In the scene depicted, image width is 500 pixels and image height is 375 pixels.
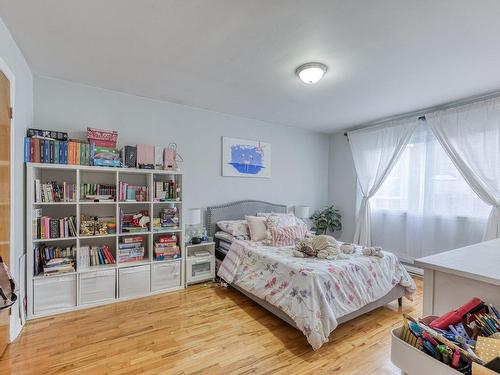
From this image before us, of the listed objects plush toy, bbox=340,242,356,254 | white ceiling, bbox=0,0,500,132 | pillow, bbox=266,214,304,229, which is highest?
white ceiling, bbox=0,0,500,132

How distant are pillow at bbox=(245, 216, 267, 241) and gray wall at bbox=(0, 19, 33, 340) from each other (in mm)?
2408

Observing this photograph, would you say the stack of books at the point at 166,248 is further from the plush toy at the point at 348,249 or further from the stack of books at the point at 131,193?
the plush toy at the point at 348,249

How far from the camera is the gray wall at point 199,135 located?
2.90 meters

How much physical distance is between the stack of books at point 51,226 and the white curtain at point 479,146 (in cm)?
471

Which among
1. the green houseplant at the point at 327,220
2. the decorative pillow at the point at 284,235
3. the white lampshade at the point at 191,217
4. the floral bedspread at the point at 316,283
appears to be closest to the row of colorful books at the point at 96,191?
the white lampshade at the point at 191,217

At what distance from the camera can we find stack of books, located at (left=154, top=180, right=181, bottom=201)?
3.14 metres

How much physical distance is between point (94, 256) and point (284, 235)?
2241mm

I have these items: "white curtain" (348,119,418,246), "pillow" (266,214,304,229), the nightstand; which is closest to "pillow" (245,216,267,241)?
"pillow" (266,214,304,229)

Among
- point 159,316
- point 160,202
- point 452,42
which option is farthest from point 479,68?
point 159,316

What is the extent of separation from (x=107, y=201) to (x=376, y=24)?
118 inches

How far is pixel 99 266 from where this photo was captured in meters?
2.82

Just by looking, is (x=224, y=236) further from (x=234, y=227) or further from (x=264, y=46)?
(x=264, y=46)

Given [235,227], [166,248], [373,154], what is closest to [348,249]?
[235,227]

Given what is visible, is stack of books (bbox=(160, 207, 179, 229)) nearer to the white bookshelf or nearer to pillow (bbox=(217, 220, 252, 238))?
the white bookshelf
